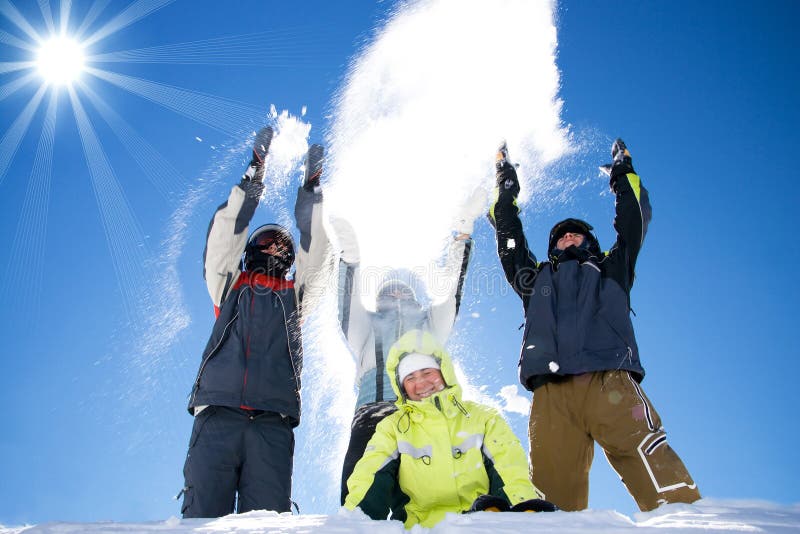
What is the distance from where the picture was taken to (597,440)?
4438mm

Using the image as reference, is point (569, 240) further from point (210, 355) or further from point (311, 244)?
point (210, 355)

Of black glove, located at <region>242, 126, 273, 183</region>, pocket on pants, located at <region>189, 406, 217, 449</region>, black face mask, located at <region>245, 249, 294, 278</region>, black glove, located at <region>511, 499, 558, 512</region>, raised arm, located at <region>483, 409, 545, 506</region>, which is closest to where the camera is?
black glove, located at <region>511, 499, 558, 512</region>

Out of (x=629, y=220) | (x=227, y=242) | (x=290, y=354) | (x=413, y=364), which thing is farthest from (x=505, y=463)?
(x=227, y=242)

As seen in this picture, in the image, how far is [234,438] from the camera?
4902 mm

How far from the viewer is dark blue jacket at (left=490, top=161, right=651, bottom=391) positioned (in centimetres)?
469

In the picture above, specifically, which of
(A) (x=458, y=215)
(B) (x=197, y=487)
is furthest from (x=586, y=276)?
(B) (x=197, y=487)

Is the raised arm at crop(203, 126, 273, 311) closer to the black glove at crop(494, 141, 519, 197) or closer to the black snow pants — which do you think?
the black snow pants

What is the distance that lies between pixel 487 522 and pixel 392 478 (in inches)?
62.5

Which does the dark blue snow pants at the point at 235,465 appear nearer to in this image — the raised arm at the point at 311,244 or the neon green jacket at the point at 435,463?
the neon green jacket at the point at 435,463

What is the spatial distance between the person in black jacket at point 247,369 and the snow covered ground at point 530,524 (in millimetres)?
2060

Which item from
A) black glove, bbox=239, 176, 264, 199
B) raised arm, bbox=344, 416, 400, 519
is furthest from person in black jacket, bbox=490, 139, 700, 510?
black glove, bbox=239, 176, 264, 199

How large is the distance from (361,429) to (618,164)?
356cm

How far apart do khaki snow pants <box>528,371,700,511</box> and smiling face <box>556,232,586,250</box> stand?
1509 millimetres

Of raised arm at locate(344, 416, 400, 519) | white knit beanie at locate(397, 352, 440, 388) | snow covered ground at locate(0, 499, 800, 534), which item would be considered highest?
white knit beanie at locate(397, 352, 440, 388)
